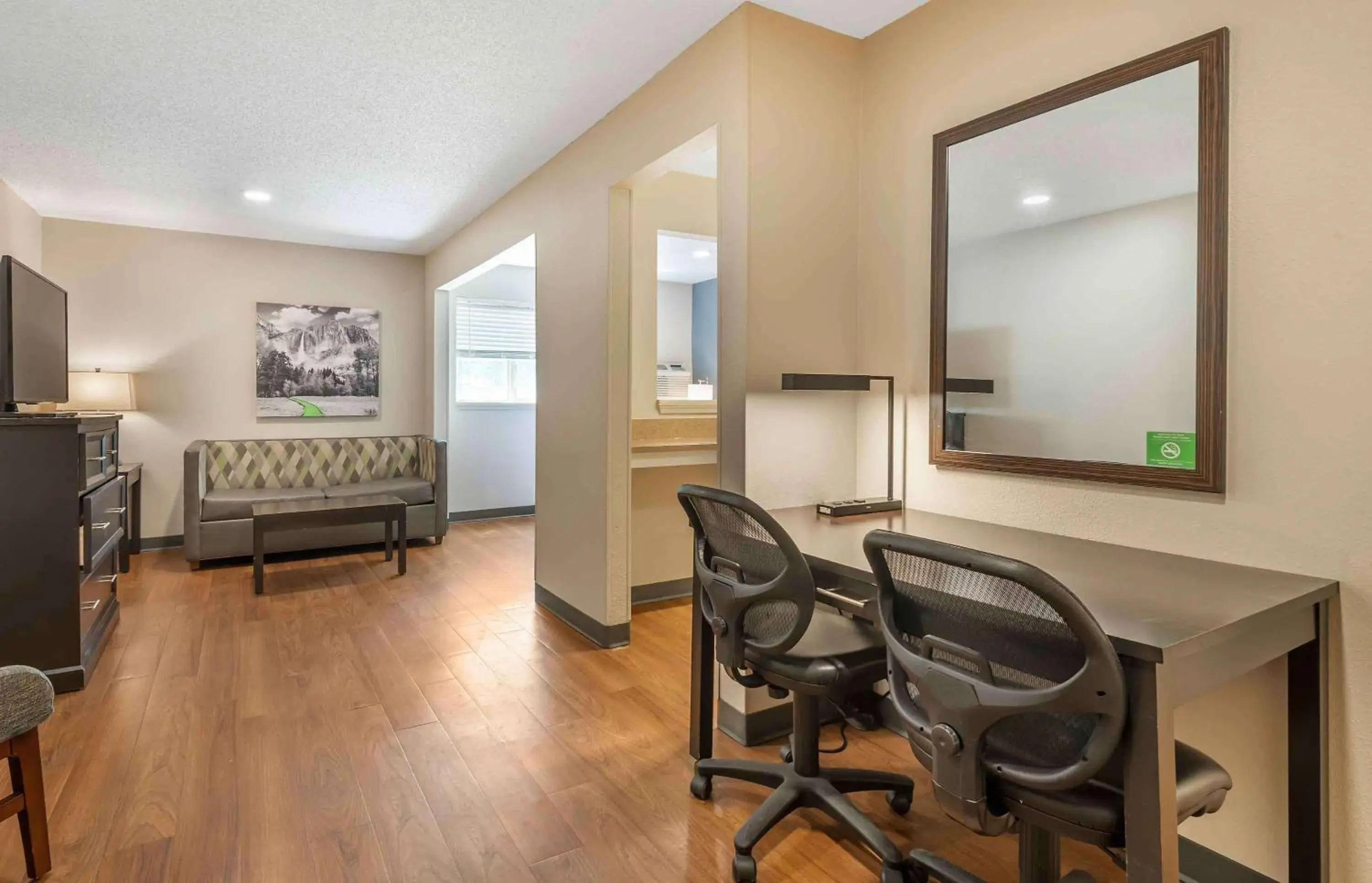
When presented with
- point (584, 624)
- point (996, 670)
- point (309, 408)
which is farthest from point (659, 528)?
point (309, 408)

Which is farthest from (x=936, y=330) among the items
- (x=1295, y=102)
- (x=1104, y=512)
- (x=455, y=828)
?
(x=455, y=828)

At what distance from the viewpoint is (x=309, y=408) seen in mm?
6070

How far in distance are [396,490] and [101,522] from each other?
228 centimetres

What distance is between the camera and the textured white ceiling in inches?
95.3

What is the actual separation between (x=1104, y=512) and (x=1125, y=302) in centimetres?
54

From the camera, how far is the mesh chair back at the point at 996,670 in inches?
43.6

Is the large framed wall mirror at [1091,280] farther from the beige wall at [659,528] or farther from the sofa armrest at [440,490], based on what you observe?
the sofa armrest at [440,490]

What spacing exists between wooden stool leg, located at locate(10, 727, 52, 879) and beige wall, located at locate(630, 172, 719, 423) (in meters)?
2.62

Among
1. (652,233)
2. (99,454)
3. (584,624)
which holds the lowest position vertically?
(584,624)

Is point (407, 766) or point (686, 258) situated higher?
point (686, 258)

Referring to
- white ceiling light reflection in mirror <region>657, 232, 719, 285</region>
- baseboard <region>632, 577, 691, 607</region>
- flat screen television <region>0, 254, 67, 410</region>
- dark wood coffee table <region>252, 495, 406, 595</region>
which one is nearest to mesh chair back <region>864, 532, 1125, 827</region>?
baseboard <region>632, 577, 691, 607</region>

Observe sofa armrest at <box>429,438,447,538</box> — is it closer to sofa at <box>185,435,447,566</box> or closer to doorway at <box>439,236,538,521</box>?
sofa at <box>185,435,447,566</box>

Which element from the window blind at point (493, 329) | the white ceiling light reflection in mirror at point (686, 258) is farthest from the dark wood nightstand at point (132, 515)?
the white ceiling light reflection in mirror at point (686, 258)

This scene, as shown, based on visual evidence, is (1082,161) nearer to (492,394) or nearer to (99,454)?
(99,454)
